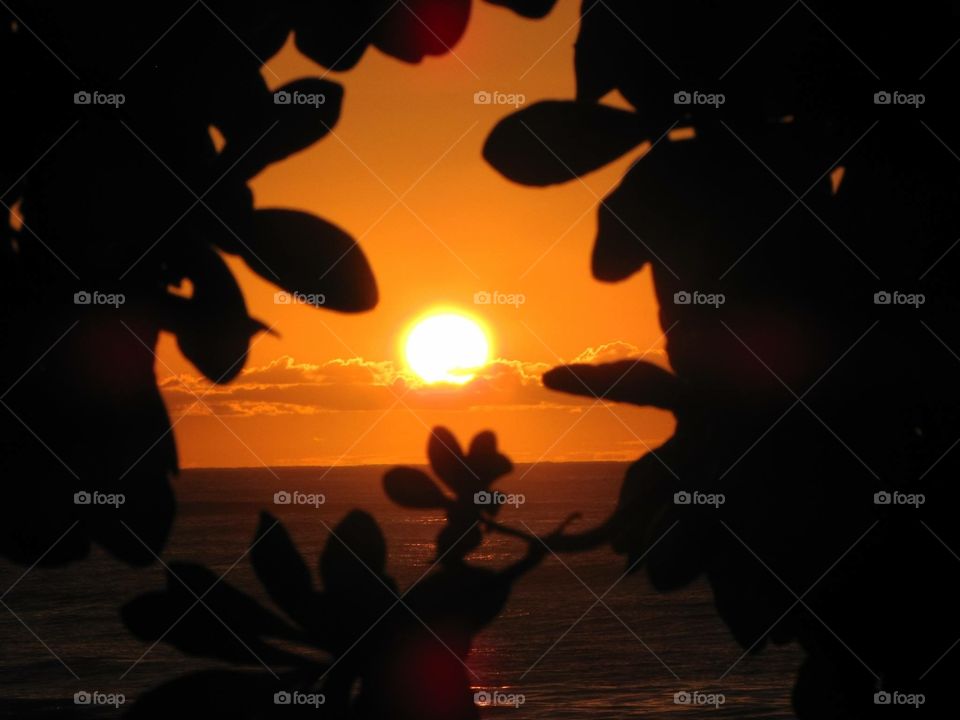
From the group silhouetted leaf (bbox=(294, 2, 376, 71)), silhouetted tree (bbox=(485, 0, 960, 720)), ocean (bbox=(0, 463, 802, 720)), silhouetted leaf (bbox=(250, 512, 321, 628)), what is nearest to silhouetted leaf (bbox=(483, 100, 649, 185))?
silhouetted tree (bbox=(485, 0, 960, 720))

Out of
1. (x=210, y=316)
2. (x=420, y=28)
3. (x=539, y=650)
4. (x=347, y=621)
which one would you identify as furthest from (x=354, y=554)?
(x=539, y=650)

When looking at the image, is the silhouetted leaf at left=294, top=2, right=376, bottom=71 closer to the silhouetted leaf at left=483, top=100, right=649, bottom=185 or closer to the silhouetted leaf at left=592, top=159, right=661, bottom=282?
the silhouetted leaf at left=483, top=100, right=649, bottom=185

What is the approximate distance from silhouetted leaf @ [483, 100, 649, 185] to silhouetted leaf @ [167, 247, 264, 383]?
272 mm

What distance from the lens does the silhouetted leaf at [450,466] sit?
1018 mm

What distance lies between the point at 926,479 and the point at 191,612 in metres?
0.69

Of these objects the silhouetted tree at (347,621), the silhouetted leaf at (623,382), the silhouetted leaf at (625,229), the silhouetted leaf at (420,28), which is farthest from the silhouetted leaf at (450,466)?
the silhouetted leaf at (420,28)

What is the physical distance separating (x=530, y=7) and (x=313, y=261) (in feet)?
1.04

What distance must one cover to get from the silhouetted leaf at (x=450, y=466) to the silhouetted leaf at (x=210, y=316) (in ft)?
0.64

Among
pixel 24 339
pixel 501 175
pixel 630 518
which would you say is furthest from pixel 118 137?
pixel 630 518

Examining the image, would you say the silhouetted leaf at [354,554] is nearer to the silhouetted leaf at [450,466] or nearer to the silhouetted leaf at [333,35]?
the silhouetted leaf at [450,466]

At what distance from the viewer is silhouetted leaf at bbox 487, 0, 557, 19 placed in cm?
102

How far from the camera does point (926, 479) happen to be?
3.38ft

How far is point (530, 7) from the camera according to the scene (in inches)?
40.3

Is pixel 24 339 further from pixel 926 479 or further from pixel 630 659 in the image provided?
pixel 630 659
